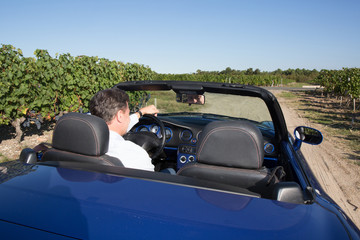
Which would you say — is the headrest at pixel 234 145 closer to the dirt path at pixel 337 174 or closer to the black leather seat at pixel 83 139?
the black leather seat at pixel 83 139

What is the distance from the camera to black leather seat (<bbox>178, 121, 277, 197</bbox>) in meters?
1.81

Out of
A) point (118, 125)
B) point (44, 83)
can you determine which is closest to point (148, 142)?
point (118, 125)

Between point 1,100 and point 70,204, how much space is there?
672 centimetres

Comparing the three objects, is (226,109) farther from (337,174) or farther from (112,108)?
(337,174)

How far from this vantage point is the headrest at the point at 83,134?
1.79 m

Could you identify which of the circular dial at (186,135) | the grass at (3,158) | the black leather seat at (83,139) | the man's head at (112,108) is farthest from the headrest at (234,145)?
the grass at (3,158)

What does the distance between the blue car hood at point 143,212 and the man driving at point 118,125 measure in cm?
52

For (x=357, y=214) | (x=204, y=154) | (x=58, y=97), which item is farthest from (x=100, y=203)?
(x=58, y=97)

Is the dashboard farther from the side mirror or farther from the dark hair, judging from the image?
the dark hair

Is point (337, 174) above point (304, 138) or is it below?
below

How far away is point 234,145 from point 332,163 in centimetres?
638

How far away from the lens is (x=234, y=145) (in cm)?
181

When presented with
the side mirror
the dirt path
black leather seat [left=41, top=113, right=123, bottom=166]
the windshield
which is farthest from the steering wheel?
the dirt path

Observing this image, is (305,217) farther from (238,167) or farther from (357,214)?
(357,214)
